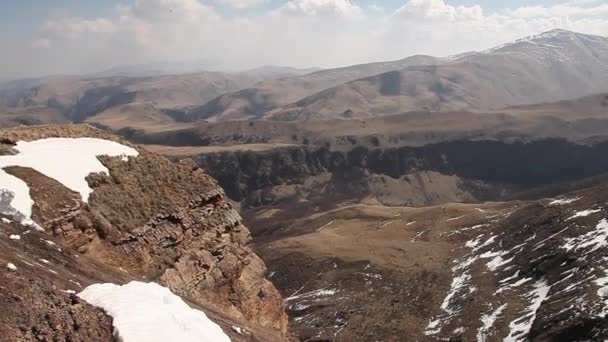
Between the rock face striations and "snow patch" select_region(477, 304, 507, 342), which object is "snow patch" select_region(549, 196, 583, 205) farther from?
the rock face striations

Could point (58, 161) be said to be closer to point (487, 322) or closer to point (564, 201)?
point (487, 322)

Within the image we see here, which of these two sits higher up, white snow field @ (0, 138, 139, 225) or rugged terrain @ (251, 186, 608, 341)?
white snow field @ (0, 138, 139, 225)

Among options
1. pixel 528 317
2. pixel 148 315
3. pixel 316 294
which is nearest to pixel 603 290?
pixel 528 317

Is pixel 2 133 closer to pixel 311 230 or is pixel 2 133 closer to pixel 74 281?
pixel 74 281

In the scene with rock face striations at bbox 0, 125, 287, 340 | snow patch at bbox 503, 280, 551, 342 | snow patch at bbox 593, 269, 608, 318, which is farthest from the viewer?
snow patch at bbox 503, 280, 551, 342

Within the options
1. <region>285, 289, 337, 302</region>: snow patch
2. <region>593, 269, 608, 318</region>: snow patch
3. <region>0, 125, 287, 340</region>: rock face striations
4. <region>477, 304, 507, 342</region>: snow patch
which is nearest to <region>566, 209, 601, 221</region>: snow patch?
<region>593, 269, 608, 318</region>: snow patch
